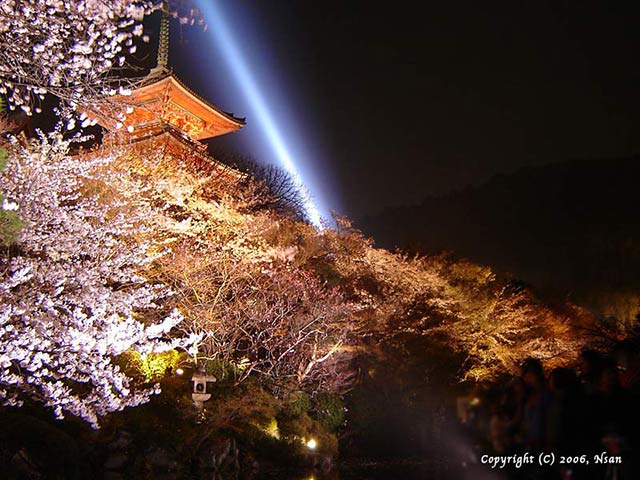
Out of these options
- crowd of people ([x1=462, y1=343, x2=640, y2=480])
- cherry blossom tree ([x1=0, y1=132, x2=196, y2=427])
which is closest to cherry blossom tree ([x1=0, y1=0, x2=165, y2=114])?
cherry blossom tree ([x1=0, y1=132, x2=196, y2=427])

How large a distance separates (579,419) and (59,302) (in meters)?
7.47

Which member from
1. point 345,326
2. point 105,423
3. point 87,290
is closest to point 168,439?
point 105,423

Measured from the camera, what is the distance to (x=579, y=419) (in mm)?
4242

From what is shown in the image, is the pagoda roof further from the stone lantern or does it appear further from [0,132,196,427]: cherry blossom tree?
the stone lantern

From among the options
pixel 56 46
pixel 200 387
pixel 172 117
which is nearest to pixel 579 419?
pixel 56 46

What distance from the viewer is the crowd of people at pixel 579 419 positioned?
4020 millimetres

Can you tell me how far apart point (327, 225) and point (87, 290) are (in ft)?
45.6

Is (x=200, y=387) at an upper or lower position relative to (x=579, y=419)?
upper

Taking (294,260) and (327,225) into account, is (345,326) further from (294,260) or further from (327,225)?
(327,225)

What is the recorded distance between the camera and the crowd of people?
4.02m

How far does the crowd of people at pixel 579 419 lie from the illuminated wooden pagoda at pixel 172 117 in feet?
53.5

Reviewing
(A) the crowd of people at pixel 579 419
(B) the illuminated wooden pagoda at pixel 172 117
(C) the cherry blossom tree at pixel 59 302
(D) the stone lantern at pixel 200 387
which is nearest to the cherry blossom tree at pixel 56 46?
(C) the cherry blossom tree at pixel 59 302

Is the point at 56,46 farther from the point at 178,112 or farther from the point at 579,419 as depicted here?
the point at 178,112

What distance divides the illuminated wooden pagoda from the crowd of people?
16.3 m
